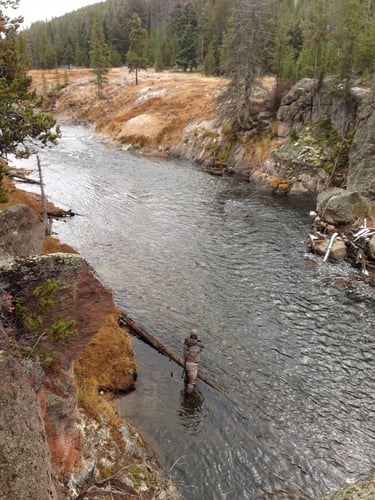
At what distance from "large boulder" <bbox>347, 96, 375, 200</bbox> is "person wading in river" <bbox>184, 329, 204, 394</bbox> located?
1077 inches

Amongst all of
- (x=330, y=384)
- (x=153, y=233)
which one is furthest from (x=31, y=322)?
(x=153, y=233)

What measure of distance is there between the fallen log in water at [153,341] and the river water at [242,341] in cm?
31

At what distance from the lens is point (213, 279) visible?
82.0 ft

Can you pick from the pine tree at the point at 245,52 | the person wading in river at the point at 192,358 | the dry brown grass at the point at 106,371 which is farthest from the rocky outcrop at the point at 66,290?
the pine tree at the point at 245,52

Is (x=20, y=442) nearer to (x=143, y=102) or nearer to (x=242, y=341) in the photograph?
(x=242, y=341)

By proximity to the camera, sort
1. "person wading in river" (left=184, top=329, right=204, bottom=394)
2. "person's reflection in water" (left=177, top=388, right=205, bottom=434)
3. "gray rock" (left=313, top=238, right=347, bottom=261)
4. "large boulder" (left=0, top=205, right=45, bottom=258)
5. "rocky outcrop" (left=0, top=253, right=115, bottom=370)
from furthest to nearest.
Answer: "gray rock" (left=313, top=238, right=347, bottom=261), "person wading in river" (left=184, top=329, right=204, bottom=394), "person's reflection in water" (left=177, top=388, right=205, bottom=434), "large boulder" (left=0, top=205, right=45, bottom=258), "rocky outcrop" (left=0, top=253, right=115, bottom=370)

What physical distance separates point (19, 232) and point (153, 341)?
773cm

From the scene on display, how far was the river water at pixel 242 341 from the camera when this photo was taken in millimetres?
13266

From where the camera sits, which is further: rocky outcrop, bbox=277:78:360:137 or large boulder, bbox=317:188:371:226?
rocky outcrop, bbox=277:78:360:137

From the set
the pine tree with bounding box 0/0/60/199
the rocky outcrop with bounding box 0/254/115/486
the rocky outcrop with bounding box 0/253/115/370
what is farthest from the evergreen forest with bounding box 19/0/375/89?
the rocky outcrop with bounding box 0/254/115/486

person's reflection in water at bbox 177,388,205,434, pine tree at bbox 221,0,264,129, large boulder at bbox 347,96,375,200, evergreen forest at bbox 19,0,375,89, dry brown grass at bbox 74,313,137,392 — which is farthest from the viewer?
pine tree at bbox 221,0,264,129

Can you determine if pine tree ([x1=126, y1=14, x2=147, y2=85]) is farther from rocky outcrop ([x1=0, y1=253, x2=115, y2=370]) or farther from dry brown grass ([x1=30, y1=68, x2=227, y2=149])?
rocky outcrop ([x1=0, y1=253, x2=115, y2=370])

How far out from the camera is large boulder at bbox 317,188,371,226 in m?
31.6

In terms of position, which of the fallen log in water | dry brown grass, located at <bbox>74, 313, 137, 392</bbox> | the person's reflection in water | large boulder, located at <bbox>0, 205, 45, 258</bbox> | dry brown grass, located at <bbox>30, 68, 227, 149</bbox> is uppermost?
dry brown grass, located at <bbox>30, 68, 227, 149</bbox>
